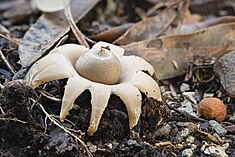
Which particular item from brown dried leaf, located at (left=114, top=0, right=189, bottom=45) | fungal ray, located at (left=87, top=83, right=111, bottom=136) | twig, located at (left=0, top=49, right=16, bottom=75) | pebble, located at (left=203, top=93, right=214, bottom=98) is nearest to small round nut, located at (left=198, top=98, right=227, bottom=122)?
pebble, located at (left=203, top=93, right=214, bottom=98)

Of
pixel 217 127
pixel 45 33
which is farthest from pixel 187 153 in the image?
pixel 45 33

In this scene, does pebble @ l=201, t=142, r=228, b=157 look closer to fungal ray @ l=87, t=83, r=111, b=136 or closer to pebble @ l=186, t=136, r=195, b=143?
pebble @ l=186, t=136, r=195, b=143

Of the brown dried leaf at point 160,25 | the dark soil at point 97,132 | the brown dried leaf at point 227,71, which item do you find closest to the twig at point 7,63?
the dark soil at point 97,132

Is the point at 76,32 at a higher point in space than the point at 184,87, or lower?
higher

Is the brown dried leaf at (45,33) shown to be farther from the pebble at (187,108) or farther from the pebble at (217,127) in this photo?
the pebble at (217,127)

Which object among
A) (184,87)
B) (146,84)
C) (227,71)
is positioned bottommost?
(184,87)

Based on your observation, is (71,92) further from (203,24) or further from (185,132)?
(203,24)

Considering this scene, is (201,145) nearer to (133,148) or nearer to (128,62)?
(133,148)
